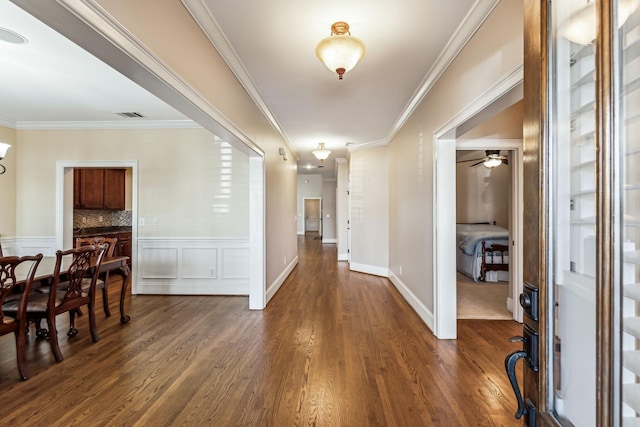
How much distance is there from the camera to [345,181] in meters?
8.02

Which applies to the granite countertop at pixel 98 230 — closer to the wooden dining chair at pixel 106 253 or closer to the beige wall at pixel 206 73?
the wooden dining chair at pixel 106 253

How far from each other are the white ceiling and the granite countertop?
6.76ft

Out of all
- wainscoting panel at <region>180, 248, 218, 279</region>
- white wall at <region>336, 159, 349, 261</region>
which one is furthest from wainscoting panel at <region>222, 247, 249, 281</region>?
white wall at <region>336, 159, 349, 261</region>

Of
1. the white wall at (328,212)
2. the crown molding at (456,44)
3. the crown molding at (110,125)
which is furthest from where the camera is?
the white wall at (328,212)

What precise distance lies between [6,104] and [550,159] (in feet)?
18.3

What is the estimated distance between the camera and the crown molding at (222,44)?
1993 mm

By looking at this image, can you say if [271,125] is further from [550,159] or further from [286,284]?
[550,159]

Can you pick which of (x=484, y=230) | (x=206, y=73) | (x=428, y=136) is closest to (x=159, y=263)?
(x=206, y=73)

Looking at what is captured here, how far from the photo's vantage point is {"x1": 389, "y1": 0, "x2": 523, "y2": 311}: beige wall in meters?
1.81

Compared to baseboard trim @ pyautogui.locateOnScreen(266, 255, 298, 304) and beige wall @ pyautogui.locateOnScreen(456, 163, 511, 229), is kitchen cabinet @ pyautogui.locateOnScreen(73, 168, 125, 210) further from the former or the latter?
beige wall @ pyautogui.locateOnScreen(456, 163, 511, 229)

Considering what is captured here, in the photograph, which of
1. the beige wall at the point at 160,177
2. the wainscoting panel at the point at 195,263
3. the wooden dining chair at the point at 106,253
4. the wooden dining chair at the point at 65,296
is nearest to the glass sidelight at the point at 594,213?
the wooden dining chair at the point at 65,296

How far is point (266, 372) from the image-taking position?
233cm

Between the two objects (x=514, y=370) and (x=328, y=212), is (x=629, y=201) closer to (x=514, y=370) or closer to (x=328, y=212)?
(x=514, y=370)

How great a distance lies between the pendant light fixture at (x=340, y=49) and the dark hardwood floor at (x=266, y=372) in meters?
2.29
